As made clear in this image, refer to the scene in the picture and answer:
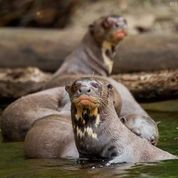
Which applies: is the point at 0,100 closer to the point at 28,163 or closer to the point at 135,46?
the point at 135,46

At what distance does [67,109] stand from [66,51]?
322cm

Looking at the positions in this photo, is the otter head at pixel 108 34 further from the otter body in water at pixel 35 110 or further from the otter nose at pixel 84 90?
the otter nose at pixel 84 90

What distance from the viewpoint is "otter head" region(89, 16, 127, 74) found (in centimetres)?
1064

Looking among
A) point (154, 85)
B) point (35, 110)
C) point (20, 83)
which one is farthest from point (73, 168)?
point (20, 83)

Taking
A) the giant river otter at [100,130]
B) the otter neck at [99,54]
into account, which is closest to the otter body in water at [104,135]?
the giant river otter at [100,130]

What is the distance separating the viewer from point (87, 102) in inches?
229

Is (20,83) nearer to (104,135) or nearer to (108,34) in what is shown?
(108,34)

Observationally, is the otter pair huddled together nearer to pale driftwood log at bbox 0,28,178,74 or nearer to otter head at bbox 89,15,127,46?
otter head at bbox 89,15,127,46

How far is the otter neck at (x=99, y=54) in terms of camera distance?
10.9 metres

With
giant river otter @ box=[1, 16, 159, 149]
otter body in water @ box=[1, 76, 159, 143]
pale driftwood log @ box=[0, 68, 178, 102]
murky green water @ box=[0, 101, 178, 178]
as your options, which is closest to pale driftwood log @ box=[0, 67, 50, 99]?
pale driftwood log @ box=[0, 68, 178, 102]

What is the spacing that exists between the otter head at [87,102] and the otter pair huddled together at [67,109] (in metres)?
0.01

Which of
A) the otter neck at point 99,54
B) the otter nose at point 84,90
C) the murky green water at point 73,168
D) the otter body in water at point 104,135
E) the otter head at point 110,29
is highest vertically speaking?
the otter head at point 110,29

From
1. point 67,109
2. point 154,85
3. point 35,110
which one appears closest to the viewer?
point 67,109

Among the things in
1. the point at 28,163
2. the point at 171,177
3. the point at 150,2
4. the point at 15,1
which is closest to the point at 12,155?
the point at 28,163
